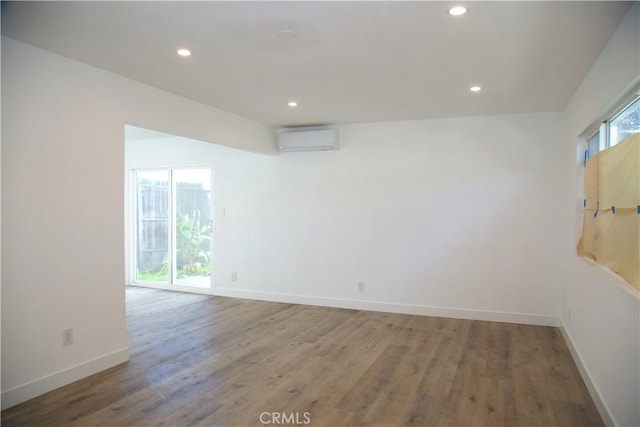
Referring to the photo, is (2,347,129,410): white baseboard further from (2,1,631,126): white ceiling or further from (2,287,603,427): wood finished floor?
(2,1,631,126): white ceiling

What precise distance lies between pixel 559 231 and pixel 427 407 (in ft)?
9.57

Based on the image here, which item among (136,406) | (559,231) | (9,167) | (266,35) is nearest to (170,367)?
(136,406)

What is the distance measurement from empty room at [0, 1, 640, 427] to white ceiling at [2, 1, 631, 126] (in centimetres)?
2

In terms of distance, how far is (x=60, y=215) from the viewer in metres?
3.03

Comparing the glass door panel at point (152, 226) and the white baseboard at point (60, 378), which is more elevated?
the glass door panel at point (152, 226)

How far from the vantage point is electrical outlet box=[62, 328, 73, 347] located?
9.99ft

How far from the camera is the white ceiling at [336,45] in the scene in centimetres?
226

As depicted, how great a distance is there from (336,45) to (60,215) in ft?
7.78

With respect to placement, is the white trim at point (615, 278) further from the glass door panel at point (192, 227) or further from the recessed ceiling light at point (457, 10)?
the glass door panel at point (192, 227)

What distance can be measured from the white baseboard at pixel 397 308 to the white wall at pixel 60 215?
2.62 metres

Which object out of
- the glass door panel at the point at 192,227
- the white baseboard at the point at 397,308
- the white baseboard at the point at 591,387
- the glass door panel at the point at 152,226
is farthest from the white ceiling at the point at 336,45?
the glass door panel at the point at 152,226

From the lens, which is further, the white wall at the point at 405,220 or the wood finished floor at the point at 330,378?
the white wall at the point at 405,220

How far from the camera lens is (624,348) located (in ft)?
7.16

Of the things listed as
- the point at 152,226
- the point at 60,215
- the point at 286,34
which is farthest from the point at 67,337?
the point at 152,226
